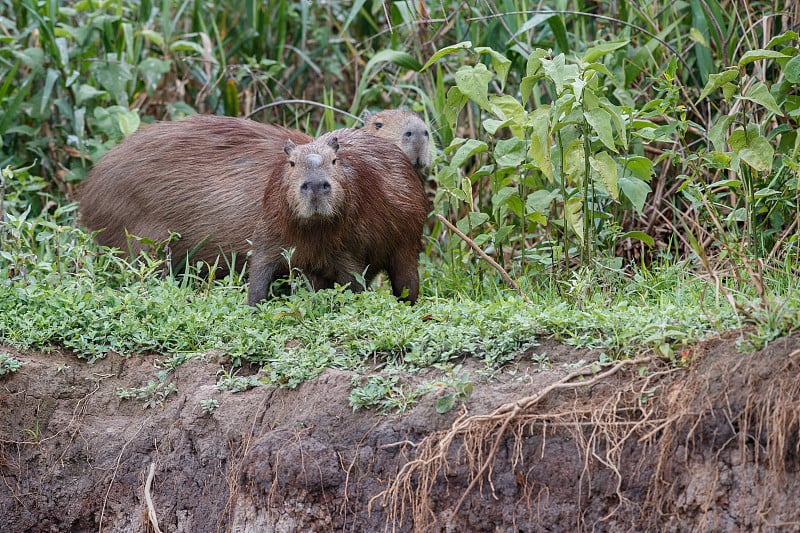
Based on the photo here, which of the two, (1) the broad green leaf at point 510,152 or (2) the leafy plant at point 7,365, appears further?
(1) the broad green leaf at point 510,152

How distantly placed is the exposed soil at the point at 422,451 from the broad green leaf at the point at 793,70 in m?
1.56

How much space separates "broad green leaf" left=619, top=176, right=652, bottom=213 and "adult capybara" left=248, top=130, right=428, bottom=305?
0.96 metres

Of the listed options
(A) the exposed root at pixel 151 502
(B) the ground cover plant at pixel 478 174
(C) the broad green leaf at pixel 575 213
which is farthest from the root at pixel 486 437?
(C) the broad green leaf at pixel 575 213

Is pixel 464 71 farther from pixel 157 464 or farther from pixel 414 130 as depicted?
pixel 157 464

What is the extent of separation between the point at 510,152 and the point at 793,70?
1207mm

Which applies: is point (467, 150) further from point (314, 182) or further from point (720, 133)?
point (720, 133)

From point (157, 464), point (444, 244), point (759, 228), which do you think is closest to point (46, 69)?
point (444, 244)

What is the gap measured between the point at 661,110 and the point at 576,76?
0.53m

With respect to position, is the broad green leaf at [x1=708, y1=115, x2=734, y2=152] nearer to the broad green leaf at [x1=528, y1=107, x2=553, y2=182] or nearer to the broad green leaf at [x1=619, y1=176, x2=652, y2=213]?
the broad green leaf at [x1=619, y1=176, x2=652, y2=213]

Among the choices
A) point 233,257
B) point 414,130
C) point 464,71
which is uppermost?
point 464,71

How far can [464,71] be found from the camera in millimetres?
4395

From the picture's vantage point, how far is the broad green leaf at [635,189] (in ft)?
13.7

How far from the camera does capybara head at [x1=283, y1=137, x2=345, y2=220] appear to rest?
406cm

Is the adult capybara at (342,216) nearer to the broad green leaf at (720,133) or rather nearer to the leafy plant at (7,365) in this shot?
the leafy plant at (7,365)
